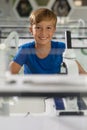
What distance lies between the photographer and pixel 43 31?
0.79 metres

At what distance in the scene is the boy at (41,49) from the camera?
76 centimetres

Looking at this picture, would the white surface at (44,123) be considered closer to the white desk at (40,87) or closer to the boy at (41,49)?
the white desk at (40,87)

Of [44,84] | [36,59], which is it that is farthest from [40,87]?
[36,59]

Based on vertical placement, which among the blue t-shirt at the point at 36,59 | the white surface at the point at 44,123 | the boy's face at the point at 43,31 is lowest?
Answer: the white surface at the point at 44,123

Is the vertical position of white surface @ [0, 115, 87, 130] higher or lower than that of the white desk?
lower

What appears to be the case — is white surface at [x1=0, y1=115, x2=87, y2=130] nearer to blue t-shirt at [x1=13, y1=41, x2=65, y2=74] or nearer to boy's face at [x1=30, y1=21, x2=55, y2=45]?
blue t-shirt at [x1=13, y1=41, x2=65, y2=74]

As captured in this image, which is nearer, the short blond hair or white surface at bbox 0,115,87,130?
white surface at bbox 0,115,87,130

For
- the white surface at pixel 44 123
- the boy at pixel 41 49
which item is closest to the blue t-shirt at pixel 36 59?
the boy at pixel 41 49

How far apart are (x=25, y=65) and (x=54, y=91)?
0.31 m

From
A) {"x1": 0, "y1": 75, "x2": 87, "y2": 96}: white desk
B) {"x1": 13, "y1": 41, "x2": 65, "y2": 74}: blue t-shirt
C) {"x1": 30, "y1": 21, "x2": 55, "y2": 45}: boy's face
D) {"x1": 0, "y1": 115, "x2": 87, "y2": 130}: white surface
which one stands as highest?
{"x1": 30, "y1": 21, "x2": 55, "y2": 45}: boy's face

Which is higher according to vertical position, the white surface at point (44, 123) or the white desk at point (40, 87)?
the white desk at point (40, 87)

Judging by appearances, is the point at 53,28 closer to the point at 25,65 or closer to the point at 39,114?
the point at 25,65

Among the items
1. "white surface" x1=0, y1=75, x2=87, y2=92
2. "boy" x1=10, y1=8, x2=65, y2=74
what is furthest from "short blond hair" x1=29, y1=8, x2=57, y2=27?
"white surface" x1=0, y1=75, x2=87, y2=92

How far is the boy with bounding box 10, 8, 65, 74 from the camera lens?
0.76 meters
